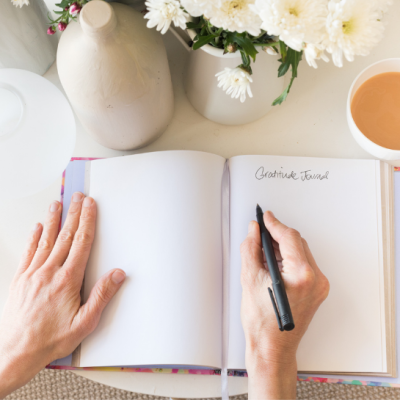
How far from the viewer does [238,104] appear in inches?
22.0

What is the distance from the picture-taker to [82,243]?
55cm

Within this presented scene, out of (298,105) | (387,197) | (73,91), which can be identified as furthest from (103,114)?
(387,197)

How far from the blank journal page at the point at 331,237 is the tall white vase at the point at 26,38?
367 mm

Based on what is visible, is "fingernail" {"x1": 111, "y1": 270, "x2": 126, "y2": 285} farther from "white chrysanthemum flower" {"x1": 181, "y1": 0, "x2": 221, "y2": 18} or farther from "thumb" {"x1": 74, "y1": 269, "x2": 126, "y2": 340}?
"white chrysanthemum flower" {"x1": 181, "y1": 0, "x2": 221, "y2": 18}

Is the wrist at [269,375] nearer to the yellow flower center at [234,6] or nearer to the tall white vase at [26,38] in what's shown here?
the yellow flower center at [234,6]

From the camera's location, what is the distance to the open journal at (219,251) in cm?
52

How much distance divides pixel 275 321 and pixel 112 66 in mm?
393

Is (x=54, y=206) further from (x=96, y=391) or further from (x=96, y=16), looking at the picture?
(x=96, y=391)

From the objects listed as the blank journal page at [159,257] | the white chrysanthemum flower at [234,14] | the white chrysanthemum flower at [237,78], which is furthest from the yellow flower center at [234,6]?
the blank journal page at [159,257]

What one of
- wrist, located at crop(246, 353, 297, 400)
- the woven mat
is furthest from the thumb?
the woven mat

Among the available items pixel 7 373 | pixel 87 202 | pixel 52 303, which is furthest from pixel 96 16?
pixel 7 373

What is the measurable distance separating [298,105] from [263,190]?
179 mm

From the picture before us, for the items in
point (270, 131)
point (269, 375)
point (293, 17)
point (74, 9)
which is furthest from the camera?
point (270, 131)

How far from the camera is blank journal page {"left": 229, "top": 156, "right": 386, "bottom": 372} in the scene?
1.75 ft
